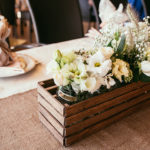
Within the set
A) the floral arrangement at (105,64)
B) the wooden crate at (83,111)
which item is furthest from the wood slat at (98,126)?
the floral arrangement at (105,64)

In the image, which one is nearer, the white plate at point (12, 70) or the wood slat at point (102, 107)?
the wood slat at point (102, 107)

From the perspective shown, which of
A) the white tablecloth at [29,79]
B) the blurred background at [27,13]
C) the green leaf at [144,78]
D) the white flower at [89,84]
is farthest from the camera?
the blurred background at [27,13]

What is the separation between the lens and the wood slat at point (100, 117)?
2.01 feet

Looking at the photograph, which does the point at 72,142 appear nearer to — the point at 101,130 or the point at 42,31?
the point at 101,130

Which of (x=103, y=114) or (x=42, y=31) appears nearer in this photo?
(x=103, y=114)

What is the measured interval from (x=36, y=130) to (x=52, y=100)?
0.14 m

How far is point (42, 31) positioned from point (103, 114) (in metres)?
1.15

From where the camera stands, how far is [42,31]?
1.67 metres

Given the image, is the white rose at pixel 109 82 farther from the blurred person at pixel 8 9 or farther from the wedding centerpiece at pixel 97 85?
the blurred person at pixel 8 9

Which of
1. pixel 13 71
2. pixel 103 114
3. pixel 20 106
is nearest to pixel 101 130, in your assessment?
pixel 103 114

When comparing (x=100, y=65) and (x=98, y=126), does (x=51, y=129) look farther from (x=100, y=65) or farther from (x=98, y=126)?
(x=100, y=65)

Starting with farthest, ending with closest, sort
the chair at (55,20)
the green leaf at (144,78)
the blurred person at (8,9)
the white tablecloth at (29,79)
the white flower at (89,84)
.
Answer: the blurred person at (8,9), the chair at (55,20), the white tablecloth at (29,79), the green leaf at (144,78), the white flower at (89,84)

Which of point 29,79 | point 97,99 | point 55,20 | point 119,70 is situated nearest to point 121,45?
point 119,70

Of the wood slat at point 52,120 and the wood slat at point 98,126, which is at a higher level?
the wood slat at point 52,120
